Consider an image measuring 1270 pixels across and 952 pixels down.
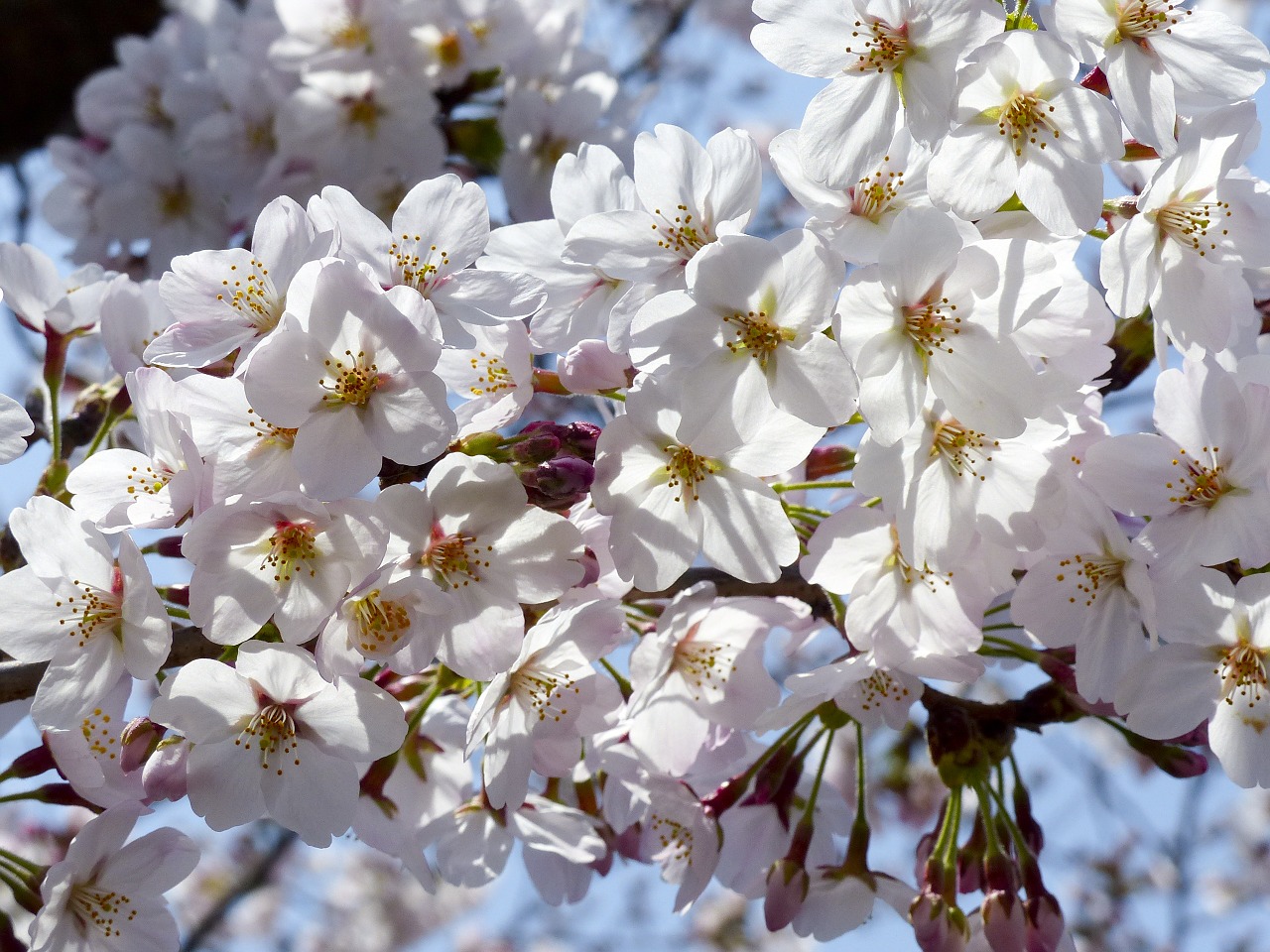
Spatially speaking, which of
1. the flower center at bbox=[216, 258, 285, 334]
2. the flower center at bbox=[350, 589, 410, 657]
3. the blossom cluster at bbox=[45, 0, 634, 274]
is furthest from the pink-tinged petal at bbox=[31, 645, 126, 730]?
the blossom cluster at bbox=[45, 0, 634, 274]

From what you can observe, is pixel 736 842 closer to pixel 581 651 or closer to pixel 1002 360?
pixel 581 651

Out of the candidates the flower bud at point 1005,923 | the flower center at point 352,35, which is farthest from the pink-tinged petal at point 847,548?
the flower center at point 352,35

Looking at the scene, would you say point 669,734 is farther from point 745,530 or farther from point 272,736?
point 272,736

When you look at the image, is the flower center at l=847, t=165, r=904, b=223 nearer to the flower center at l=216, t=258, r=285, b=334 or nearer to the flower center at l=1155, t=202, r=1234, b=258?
the flower center at l=1155, t=202, r=1234, b=258

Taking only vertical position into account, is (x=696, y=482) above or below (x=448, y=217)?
below

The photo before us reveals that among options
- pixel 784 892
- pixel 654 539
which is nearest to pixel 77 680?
pixel 654 539

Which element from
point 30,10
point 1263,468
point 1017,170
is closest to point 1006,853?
point 1263,468
